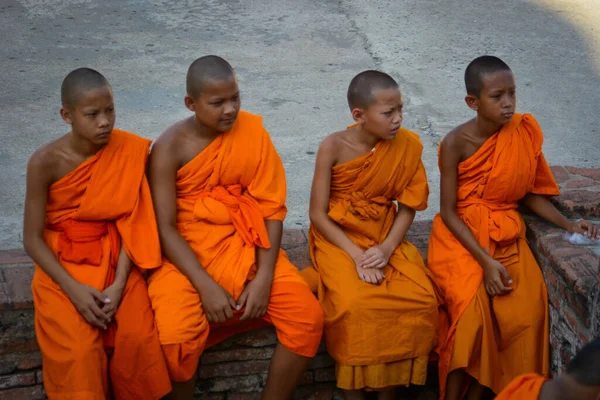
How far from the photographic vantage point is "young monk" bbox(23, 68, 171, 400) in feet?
10.2

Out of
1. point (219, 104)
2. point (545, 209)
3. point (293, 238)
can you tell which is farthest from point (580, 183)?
point (219, 104)

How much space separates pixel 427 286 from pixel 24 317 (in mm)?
1626

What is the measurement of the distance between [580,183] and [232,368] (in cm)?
195

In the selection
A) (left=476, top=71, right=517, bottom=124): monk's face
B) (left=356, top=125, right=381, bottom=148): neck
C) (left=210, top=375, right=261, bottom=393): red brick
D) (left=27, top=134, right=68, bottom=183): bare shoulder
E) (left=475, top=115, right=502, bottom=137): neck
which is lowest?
(left=210, top=375, right=261, bottom=393): red brick

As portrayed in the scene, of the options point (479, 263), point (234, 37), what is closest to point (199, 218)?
point (479, 263)

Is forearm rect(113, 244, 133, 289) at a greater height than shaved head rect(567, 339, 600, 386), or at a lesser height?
lesser

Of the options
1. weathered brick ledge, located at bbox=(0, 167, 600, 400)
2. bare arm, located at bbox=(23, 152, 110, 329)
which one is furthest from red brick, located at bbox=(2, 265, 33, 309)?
bare arm, located at bbox=(23, 152, 110, 329)

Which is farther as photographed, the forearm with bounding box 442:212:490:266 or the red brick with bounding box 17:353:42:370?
the forearm with bounding box 442:212:490:266

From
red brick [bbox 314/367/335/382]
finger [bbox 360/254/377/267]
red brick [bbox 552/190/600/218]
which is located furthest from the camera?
red brick [bbox 552/190/600/218]

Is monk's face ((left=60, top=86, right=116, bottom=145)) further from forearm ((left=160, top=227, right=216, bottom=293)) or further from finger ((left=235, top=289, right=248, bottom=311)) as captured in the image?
finger ((left=235, top=289, right=248, bottom=311))

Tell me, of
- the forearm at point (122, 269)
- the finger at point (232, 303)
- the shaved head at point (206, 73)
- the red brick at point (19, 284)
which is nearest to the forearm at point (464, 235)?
the finger at point (232, 303)

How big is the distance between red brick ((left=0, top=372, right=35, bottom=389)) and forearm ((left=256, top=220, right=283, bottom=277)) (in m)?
1.01

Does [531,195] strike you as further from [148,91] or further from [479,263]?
[148,91]

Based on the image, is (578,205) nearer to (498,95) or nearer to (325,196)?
(498,95)
